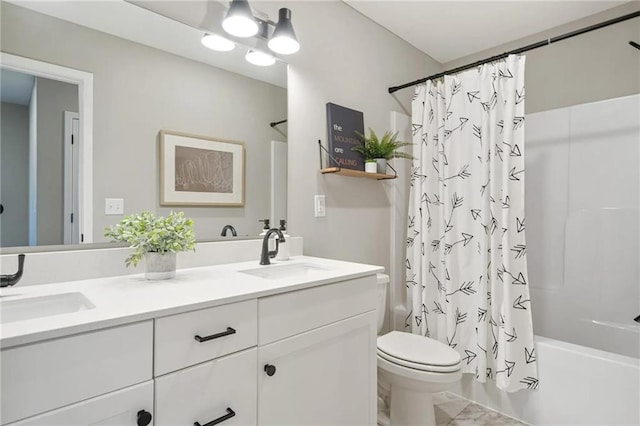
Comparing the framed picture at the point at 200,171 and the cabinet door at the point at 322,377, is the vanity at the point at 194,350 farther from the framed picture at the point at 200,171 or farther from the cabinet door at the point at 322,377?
the framed picture at the point at 200,171

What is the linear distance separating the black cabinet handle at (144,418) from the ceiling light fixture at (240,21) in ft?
4.69

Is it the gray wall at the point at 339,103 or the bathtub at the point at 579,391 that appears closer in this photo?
the bathtub at the point at 579,391

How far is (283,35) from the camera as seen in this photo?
1.53 meters

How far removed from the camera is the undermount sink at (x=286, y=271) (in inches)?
57.3

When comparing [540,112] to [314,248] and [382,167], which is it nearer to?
[382,167]

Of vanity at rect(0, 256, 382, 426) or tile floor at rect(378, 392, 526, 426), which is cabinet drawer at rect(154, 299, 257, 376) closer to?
vanity at rect(0, 256, 382, 426)

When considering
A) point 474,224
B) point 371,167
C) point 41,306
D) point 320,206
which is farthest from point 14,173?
point 474,224

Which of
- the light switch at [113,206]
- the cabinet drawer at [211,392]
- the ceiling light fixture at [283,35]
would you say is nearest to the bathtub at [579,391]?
the cabinet drawer at [211,392]

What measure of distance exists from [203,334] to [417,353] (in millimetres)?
1159

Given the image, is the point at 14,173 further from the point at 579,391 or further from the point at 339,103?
the point at 579,391

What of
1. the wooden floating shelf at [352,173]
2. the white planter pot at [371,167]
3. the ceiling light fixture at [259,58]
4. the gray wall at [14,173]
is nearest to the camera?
the gray wall at [14,173]

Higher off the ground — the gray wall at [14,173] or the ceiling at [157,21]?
the ceiling at [157,21]

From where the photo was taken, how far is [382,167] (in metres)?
2.09

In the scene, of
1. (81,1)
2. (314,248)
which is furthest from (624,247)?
(81,1)
